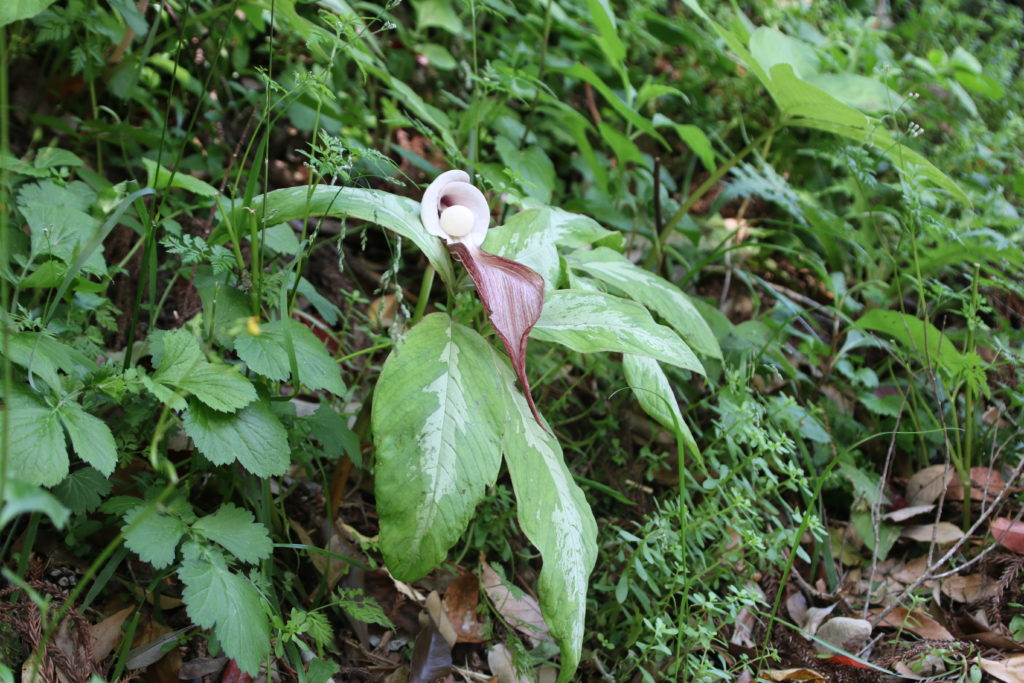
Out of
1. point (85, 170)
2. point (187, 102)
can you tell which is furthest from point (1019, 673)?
point (187, 102)

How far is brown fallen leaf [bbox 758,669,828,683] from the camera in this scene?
158 cm

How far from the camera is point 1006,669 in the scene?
1.61 metres

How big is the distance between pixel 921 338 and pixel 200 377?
1765 millimetres

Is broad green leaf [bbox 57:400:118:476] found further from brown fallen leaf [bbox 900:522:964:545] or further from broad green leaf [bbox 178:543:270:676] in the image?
brown fallen leaf [bbox 900:522:964:545]

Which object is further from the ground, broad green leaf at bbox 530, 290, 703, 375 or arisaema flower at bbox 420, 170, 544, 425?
arisaema flower at bbox 420, 170, 544, 425

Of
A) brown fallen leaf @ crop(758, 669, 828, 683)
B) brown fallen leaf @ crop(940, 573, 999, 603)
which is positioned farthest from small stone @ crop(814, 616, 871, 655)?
brown fallen leaf @ crop(940, 573, 999, 603)

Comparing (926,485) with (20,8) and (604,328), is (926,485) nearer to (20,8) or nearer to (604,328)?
(604,328)

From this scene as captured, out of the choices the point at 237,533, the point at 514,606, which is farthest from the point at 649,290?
the point at 237,533

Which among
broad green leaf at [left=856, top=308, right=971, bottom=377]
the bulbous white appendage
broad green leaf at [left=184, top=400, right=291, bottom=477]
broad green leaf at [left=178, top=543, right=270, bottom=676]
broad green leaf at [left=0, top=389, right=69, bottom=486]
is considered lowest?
broad green leaf at [left=856, top=308, right=971, bottom=377]

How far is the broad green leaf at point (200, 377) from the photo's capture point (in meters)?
1.22

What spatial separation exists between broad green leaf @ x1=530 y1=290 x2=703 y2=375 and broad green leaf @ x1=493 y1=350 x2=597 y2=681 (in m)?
0.12

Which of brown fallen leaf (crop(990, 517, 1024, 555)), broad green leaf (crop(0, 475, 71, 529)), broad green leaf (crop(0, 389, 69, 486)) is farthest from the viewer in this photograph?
brown fallen leaf (crop(990, 517, 1024, 555))

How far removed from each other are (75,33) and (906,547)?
2.48 meters

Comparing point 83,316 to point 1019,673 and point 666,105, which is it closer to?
point 1019,673
